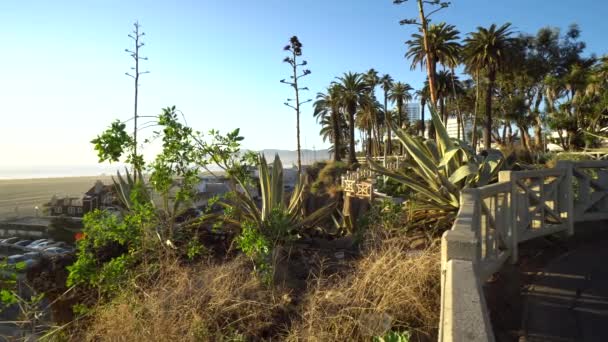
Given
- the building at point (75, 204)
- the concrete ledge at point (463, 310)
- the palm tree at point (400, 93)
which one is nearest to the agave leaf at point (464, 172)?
the concrete ledge at point (463, 310)

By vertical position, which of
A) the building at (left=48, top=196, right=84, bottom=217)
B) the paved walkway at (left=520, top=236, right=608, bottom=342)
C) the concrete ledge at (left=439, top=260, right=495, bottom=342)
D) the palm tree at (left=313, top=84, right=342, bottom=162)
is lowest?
the building at (left=48, top=196, right=84, bottom=217)

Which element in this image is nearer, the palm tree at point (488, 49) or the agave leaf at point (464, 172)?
the agave leaf at point (464, 172)

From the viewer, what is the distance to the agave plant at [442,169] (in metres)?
6.01

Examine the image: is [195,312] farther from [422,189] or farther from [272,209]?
[422,189]

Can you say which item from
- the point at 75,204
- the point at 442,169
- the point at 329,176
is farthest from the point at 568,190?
the point at 75,204

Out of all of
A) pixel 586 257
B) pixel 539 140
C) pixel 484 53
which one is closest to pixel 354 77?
pixel 484 53

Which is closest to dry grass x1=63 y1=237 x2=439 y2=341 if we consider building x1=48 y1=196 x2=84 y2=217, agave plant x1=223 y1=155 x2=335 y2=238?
agave plant x1=223 y1=155 x2=335 y2=238

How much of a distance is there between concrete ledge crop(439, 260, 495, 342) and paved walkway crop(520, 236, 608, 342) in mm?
1431

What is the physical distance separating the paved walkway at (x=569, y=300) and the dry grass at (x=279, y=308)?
39.8 inches

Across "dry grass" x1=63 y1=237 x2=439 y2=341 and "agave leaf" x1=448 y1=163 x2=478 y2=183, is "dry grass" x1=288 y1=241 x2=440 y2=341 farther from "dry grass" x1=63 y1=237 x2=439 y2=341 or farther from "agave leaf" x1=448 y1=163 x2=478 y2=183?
"agave leaf" x1=448 y1=163 x2=478 y2=183

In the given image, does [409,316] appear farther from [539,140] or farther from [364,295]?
[539,140]

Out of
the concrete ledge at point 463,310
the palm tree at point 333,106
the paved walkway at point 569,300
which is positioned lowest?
the paved walkway at point 569,300

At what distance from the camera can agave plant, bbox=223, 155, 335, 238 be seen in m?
6.00

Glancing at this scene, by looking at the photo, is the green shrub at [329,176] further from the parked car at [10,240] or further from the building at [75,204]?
the parked car at [10,240]
